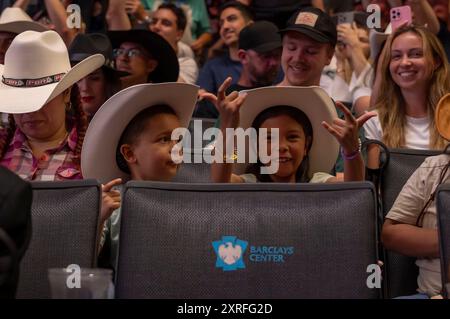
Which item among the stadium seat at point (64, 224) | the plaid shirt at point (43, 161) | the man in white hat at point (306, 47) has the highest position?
the man in white hat at point (306, 47)

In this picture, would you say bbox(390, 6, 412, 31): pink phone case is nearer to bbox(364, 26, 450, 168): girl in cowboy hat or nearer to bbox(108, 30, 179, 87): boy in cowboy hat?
bbox(364, 26, 450, 168): girl in cowboy hat

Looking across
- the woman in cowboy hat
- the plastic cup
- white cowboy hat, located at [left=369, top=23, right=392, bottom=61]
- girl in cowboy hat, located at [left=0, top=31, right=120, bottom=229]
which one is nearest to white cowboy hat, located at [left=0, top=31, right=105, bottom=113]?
girl in cowboy hat, located at [left=0, top=31, right=120, bottom=229]

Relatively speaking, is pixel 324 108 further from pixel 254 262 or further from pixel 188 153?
pixel 254 262

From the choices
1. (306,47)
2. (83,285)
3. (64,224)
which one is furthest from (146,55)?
(83,285)

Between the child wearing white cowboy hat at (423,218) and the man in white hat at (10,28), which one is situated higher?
the man in white hat at (10,28)

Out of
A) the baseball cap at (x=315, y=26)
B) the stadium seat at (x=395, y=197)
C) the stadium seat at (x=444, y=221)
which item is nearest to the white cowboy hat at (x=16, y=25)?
the baseball cap at (x=315, y=26)

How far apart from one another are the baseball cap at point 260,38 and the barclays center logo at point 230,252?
2.45 metres

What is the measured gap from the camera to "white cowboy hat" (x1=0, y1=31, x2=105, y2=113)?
342cm

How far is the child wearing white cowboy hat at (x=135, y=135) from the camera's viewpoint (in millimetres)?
3252

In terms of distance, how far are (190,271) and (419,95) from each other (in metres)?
1.95

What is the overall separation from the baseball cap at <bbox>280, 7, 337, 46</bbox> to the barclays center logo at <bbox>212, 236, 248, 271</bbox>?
1876 millimetres

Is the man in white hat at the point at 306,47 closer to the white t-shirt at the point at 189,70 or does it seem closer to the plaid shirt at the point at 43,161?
the plaid shirt at the point at 43,161

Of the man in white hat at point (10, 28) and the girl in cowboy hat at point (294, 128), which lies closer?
the girl in cowboy hat at point (294, 128)
